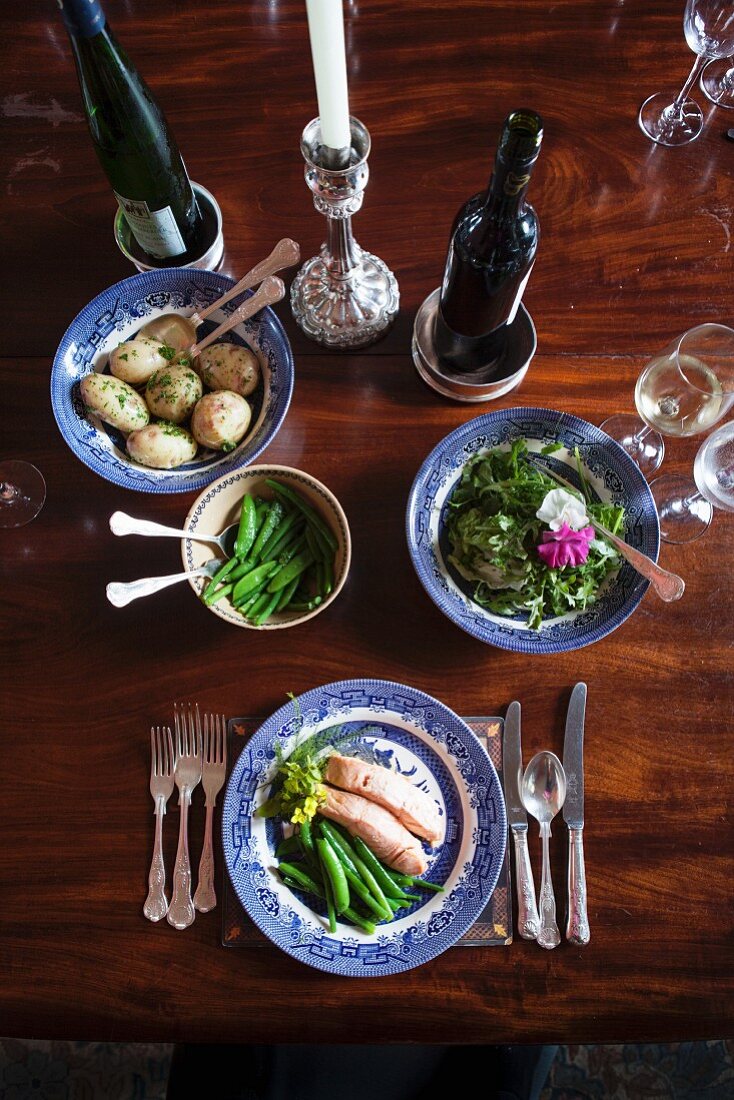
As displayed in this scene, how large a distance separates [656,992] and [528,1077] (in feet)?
1.38

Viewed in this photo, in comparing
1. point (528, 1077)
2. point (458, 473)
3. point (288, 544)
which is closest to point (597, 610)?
point (458, 473)

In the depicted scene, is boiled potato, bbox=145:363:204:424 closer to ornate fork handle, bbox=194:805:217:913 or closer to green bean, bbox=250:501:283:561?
green bean, bbox=250:501:283:561

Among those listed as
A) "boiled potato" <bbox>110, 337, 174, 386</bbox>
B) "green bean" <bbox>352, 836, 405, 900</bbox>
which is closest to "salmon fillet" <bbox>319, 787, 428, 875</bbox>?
"green bean" <bbox>352, 836, 405, 900</bbox>

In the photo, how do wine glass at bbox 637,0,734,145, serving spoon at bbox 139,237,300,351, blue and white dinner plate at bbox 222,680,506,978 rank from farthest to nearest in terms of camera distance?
wine glass at bbox 637,0,734,145 < serving spoon at bbox 139,237,300,351 < blue and white dinner plate at bbox 222,680,506,978

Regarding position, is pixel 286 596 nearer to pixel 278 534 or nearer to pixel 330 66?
pixel 278 534

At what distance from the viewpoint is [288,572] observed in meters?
0.99

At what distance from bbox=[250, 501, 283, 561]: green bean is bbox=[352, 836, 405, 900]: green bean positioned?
0.37 metres

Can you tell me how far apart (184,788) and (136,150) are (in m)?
0.77

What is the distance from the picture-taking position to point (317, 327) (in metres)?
1.06

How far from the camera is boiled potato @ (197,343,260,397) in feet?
3.25

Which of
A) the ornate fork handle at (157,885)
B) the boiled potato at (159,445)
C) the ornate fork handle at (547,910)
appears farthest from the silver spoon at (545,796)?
the boiled potato at (159,445)

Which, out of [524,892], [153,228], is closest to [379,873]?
[524,892]

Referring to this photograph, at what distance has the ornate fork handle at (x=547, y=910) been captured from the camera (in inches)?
35.9

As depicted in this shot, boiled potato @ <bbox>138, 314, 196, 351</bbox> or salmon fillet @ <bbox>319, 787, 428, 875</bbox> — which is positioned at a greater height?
boiled potato @ <bbox>138, 314, 196, 351</bbox>
